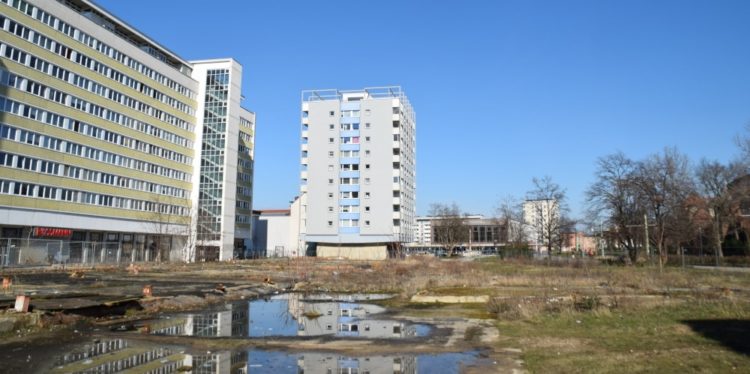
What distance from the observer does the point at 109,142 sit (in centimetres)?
7262

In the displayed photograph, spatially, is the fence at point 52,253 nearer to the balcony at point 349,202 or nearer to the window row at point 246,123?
the balcony at point 349,202

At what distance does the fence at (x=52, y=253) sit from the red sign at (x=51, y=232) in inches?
118

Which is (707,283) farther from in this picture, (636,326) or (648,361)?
(648,361)

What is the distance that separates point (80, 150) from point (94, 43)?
14.9 m

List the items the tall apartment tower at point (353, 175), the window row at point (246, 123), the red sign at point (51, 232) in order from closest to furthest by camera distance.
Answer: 1. the red sign at point (51, 232)
2. the tall apartment tower at point (353, 175)
3. the window row at point (246, 123)

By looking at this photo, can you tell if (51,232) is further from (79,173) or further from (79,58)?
(79,58)

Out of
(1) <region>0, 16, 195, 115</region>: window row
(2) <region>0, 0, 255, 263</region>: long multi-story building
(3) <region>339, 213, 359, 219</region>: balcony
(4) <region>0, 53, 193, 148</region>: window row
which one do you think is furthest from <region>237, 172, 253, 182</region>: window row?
(3) <region>339, 213, 359, 219</region>: balcony

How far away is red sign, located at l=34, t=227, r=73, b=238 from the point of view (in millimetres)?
59869

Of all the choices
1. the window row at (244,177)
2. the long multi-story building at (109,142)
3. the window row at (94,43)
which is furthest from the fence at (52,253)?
the window row at (244,177)

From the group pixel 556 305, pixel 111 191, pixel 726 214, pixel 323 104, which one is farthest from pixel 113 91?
pixel 726 214

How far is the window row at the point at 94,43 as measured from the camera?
5900 centimetres

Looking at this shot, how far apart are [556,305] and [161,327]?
13.8 m

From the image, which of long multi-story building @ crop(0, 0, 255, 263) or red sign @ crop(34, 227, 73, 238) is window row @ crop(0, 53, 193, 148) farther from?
red sign @ crop(34, 227, 73, 238)

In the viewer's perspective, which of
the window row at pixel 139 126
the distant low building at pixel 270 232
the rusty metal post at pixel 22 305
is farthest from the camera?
the distant low building at pixel 270 232
